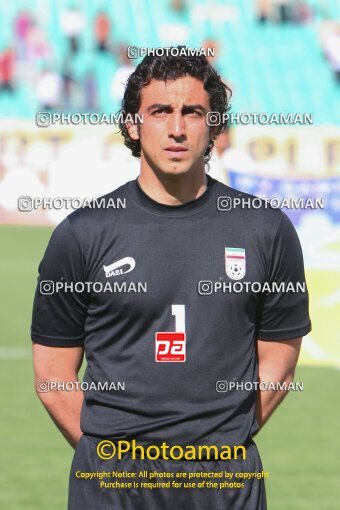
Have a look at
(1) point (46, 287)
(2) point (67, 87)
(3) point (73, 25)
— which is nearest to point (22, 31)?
(3) point (73, 25)

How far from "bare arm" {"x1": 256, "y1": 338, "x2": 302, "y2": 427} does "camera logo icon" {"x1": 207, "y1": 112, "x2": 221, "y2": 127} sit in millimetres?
658

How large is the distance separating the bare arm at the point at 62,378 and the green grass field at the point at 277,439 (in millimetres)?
3042

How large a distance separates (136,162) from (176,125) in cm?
1411

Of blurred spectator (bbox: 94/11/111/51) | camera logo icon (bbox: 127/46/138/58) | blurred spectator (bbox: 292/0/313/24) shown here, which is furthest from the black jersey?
blurred spectator (bbox: 292/0/313/24)

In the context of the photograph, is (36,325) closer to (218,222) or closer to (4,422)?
(218,222)

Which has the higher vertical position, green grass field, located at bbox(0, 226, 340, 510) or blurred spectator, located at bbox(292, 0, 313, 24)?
blurred spectator, located at bbox(292, 0, 313, 24)

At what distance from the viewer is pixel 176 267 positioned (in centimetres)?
328

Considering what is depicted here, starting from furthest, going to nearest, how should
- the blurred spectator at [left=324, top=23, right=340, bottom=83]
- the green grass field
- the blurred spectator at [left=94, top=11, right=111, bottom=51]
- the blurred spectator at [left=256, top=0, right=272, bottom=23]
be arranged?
the blurred spectator at [left=256, top=0, right=272, bottom=23] < the blurred spectator at [left=94, top=11, right=111, bottom=51] < the blurred spectator at [left=324, top=23, right=340, bottom=83] < the green grass field

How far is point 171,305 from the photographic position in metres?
3.25

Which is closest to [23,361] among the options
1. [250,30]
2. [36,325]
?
[36,325]

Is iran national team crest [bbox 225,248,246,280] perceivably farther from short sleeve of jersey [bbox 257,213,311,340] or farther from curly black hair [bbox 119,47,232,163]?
curly black hair [bbox 119,47,232,163]

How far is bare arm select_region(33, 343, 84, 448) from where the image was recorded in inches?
136

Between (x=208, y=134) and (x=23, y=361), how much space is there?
25.3 feet

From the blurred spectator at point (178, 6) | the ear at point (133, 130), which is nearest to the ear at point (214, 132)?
the ear at point (133, 130)
